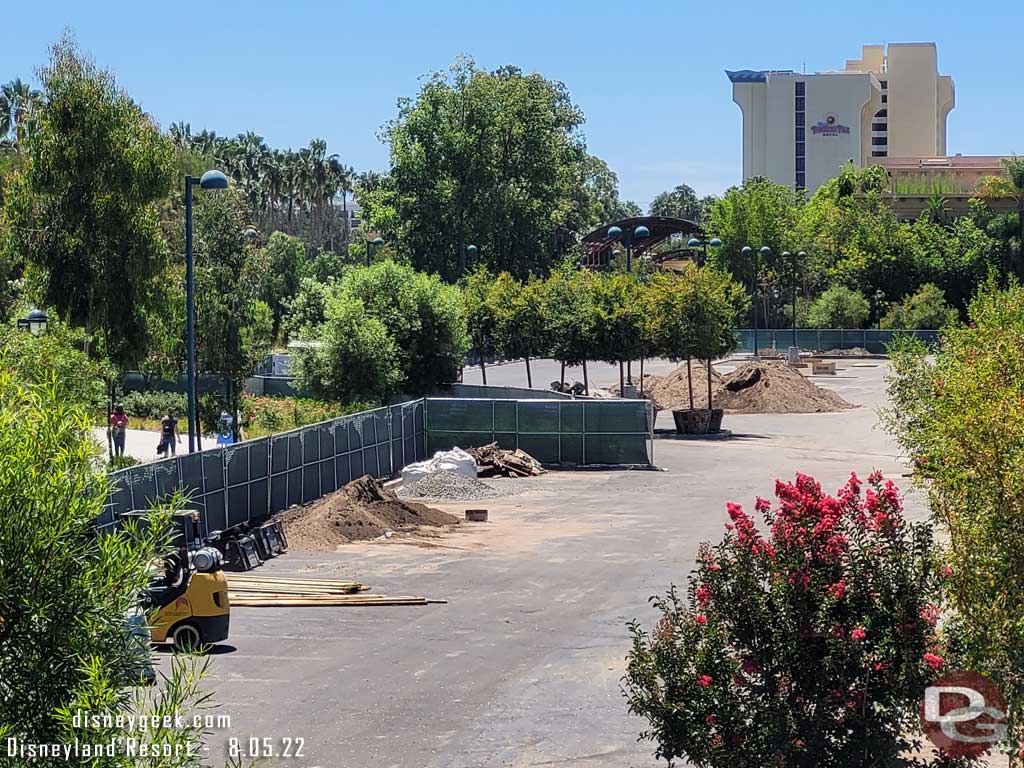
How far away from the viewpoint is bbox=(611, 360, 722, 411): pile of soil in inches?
2328

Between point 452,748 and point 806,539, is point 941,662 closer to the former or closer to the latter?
point 806,539

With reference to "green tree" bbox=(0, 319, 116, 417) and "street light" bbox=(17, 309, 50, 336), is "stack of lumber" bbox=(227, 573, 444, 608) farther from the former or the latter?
"street light" bbox=(17, 309, 50, 336)

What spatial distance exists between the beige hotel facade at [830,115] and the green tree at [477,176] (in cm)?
9176

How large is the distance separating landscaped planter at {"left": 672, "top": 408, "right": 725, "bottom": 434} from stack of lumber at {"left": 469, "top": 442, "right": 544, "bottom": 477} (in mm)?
11392

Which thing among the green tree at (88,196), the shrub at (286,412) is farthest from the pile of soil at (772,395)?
the green tree at (88,196)

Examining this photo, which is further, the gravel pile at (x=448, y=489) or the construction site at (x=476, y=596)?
the gravel pile at (x=448, y=489)

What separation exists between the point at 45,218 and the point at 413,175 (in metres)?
58.7

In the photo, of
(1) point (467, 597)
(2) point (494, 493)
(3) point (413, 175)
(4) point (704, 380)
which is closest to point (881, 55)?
(3) point (413, 175)

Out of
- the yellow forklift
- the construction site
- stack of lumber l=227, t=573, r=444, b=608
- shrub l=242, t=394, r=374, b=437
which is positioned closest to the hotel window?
the construction site

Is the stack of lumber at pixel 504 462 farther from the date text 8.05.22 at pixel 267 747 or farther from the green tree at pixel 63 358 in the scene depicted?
the date text 8.05.22 at pixel 267 747

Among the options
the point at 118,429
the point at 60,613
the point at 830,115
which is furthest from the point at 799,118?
the point at 60,613

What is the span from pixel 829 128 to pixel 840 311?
8317cm

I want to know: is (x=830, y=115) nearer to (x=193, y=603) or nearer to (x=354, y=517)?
(x=354, y=517)

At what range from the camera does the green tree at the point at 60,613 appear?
665 cm
